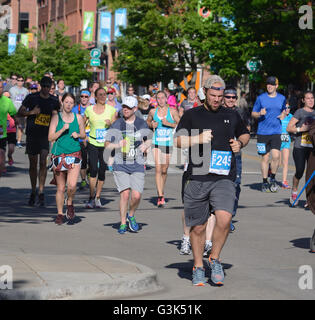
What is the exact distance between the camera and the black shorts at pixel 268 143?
17.0 m

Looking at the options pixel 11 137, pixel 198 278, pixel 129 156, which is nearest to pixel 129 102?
pixel 129 156

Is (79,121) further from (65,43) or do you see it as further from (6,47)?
(6,47)

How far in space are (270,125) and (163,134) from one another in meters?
2.65

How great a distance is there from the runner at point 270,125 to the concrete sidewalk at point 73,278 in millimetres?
8718

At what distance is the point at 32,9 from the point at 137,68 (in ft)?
241

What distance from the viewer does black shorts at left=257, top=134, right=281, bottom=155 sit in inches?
671

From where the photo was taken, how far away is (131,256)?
31.4ft

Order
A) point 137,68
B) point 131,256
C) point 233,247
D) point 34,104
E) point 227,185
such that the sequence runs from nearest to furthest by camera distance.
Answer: point 227,185 < point 131,256 < point 233,247 < point 34,104 < point 137,68

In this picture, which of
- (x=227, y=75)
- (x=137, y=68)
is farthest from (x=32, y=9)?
(x=227, y=75)

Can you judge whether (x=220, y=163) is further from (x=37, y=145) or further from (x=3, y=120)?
(x=37, y=145)

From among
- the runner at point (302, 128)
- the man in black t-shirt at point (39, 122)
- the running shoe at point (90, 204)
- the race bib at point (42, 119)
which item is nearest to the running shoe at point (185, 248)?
the runner at point (302, 128)

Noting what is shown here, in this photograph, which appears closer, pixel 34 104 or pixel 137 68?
pixel 34 104

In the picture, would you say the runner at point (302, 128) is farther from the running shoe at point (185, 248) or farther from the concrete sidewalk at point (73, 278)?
the concrete sidewalk at point (73, 278)

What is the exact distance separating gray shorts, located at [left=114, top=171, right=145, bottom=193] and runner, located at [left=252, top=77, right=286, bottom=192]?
17.9ft
